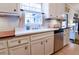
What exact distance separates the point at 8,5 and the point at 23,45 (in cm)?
70

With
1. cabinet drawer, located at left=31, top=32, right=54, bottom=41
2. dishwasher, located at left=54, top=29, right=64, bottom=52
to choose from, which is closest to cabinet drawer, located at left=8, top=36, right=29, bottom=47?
cabinet drawer, located at left=31, top=32, right=54, bottom=41

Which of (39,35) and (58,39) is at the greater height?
(39,35)

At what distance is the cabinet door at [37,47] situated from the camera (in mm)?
2172

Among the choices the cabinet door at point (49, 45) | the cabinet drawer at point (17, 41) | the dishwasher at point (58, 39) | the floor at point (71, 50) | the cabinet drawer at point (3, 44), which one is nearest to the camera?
the cabinet drawer at point (3, 44)

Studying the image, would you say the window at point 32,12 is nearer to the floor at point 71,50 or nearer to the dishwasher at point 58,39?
the dishwasher at point 58,39

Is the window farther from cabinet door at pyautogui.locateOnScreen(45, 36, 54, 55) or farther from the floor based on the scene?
the floor

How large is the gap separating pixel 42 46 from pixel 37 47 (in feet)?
0.65

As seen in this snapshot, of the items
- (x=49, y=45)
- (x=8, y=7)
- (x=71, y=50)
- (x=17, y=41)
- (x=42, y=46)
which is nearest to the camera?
(x=17, y=41)

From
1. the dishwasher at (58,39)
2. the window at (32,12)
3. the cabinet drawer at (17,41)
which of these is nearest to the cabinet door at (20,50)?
the cabinet drawer at (17,41)

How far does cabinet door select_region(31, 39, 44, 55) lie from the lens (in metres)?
2.17

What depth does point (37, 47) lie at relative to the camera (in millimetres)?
2312

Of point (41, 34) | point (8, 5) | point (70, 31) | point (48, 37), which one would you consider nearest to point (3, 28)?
point (8, 5)

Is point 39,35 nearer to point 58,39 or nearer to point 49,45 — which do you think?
point 49,45

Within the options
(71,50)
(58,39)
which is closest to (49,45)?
(58,39)
